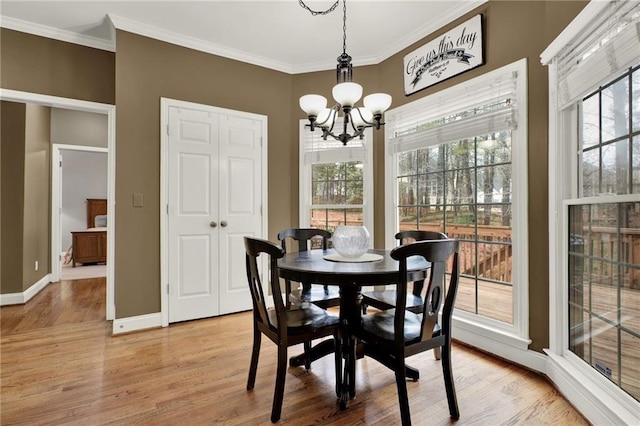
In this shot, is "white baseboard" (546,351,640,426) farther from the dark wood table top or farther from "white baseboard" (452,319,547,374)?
the dark wood table top

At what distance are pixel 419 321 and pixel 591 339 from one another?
0.93 meters

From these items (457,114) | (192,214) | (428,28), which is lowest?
(192,214)

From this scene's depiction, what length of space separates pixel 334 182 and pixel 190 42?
204 centimetres

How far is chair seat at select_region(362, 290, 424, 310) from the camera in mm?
2170

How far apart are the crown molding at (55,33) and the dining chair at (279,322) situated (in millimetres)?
2876

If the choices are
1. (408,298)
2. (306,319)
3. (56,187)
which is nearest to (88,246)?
(56,187)

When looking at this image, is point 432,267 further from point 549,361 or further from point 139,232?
point 139,232

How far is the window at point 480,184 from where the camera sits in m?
2.31

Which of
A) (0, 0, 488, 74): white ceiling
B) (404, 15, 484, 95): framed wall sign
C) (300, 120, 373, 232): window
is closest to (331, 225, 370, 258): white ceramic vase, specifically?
(300, 120, 373, 232): window

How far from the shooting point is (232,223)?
Result: 11.6 ft

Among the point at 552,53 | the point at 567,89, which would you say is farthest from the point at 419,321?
the point at 552,53

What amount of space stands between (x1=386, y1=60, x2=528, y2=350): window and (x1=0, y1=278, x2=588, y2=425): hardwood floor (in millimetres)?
471

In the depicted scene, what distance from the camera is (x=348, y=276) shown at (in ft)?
5.32

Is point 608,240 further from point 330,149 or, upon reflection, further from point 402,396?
point 330,149
